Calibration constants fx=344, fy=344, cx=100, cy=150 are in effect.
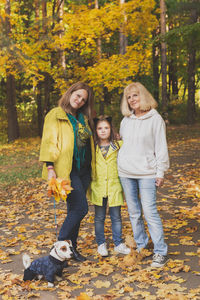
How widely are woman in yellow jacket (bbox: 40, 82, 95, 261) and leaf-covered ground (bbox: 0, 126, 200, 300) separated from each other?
627 millimetres

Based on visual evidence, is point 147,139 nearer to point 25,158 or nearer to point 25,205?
point 25,205

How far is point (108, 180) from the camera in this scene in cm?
435

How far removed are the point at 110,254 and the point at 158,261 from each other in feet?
2.55

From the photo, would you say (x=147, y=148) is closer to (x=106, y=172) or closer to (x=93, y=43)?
(x=106, y=172)

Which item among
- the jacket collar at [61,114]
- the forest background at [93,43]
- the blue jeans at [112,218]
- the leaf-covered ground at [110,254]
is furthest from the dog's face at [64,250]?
the forest background at [93,43]

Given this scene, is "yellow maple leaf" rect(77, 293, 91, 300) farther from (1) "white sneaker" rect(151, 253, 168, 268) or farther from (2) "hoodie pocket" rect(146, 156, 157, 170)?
(2) "hoodie pocket" rect(146, 156, 157, 170)

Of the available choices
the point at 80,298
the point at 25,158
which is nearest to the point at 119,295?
the point at 80,298

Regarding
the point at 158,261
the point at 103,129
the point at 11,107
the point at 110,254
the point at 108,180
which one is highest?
the point at 11,107

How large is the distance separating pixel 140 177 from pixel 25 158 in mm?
11417

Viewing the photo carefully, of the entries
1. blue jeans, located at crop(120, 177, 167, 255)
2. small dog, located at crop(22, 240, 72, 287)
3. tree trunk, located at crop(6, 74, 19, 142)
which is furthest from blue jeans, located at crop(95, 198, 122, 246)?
tree trunk, located at crop(6, 74, 19, 142)

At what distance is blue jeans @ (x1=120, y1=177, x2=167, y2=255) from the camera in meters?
4.04

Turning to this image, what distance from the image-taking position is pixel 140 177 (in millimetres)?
4039

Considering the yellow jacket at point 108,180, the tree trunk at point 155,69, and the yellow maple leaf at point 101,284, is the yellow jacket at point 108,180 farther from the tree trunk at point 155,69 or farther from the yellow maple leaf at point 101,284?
the tree trunk at point 155,69

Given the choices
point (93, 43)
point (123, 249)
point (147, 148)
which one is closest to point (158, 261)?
point (123, 249)
